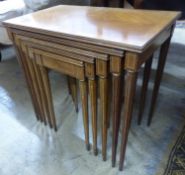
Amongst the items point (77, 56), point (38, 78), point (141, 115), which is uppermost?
point (77, 56)

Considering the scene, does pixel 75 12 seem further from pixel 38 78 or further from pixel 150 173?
pixel 150 173

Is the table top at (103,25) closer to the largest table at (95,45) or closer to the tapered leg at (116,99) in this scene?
the largest table at (95,45)

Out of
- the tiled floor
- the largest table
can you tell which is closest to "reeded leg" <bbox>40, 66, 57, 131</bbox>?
the largest table

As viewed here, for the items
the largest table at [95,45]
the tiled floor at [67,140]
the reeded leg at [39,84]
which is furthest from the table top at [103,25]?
the tiled floor at [67,140]

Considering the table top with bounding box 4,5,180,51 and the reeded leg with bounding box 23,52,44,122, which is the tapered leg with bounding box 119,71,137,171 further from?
the reeded leg with bounding box 23,52,44,122

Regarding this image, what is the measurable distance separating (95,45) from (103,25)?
157 millimetres

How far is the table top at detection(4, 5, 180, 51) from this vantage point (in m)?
0.69

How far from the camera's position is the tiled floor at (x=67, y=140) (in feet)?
3.61

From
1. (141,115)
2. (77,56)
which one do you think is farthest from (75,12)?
(141,115)

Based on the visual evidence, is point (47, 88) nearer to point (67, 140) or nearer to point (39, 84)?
point (39, 84)

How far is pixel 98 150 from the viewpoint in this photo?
3.91ft

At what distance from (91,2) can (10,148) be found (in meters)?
1.45

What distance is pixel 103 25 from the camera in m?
0.83

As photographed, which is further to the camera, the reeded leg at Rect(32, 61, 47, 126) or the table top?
the reeded leg at Rect(32, 61, 47, 126)
